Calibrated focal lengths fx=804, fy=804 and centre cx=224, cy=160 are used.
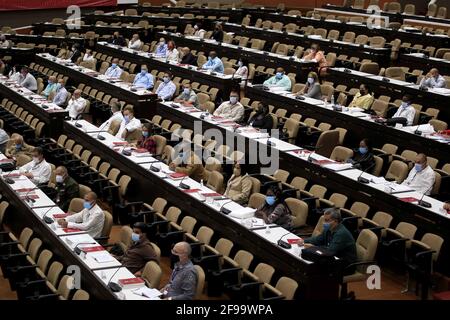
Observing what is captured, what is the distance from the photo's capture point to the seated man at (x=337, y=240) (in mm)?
10586

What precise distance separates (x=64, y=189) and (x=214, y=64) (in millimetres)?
9335

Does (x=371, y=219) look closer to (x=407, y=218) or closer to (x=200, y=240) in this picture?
(x=407, y=218)

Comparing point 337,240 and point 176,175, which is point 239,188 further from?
point 337,240

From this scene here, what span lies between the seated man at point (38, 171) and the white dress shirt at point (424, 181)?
20.7ft

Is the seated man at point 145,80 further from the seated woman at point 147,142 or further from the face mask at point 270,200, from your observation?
the face mask at point 270,200

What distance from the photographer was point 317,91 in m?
18.3

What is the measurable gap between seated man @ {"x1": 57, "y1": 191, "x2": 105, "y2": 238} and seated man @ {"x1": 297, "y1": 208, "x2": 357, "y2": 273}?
3.07 m

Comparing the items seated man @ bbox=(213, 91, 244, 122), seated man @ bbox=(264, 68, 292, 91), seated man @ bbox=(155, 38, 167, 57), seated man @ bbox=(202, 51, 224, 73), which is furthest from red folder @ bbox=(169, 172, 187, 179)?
seated man @ bbox=(155, 38, 167, 57)

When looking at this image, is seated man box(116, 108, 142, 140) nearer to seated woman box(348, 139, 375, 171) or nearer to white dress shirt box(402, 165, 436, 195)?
seated woman box(348, 139, 375, 171)

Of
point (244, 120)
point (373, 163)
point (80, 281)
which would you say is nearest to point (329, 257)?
point (80, 281)

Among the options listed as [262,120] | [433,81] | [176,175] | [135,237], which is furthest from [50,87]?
[135,237]

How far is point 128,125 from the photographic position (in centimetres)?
1689
